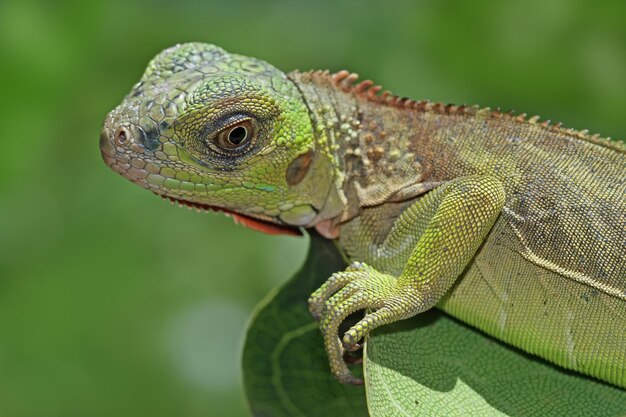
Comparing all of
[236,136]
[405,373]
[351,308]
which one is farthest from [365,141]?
[405,373]

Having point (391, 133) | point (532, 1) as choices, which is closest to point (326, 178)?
point (391, 133)

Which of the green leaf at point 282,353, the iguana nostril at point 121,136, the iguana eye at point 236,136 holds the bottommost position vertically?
the green leaf at point 282,353

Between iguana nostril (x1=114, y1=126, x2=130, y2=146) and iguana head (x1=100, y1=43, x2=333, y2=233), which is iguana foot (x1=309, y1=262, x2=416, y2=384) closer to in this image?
iguana head (x1=100, y1=43, x2=333, y2=233)

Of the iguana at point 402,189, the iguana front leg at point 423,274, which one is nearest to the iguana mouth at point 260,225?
the iguana at point 402,189

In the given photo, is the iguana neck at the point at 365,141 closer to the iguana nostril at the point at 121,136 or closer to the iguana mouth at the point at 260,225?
the iguana mouth at the point at 260,225

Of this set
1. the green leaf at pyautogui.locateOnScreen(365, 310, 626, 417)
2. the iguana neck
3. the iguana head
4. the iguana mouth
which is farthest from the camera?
the iguana mouth

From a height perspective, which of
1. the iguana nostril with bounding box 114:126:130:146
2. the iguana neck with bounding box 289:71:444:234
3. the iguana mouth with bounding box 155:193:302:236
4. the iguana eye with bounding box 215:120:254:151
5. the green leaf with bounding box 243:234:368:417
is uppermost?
the iguana neck with bounding box 289:71:444:234

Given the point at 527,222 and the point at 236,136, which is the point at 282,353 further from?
the point at 527,222

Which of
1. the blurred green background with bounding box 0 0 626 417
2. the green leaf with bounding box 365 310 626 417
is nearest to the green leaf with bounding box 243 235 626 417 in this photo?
the green leaf with bounding box 365 310 626 417
